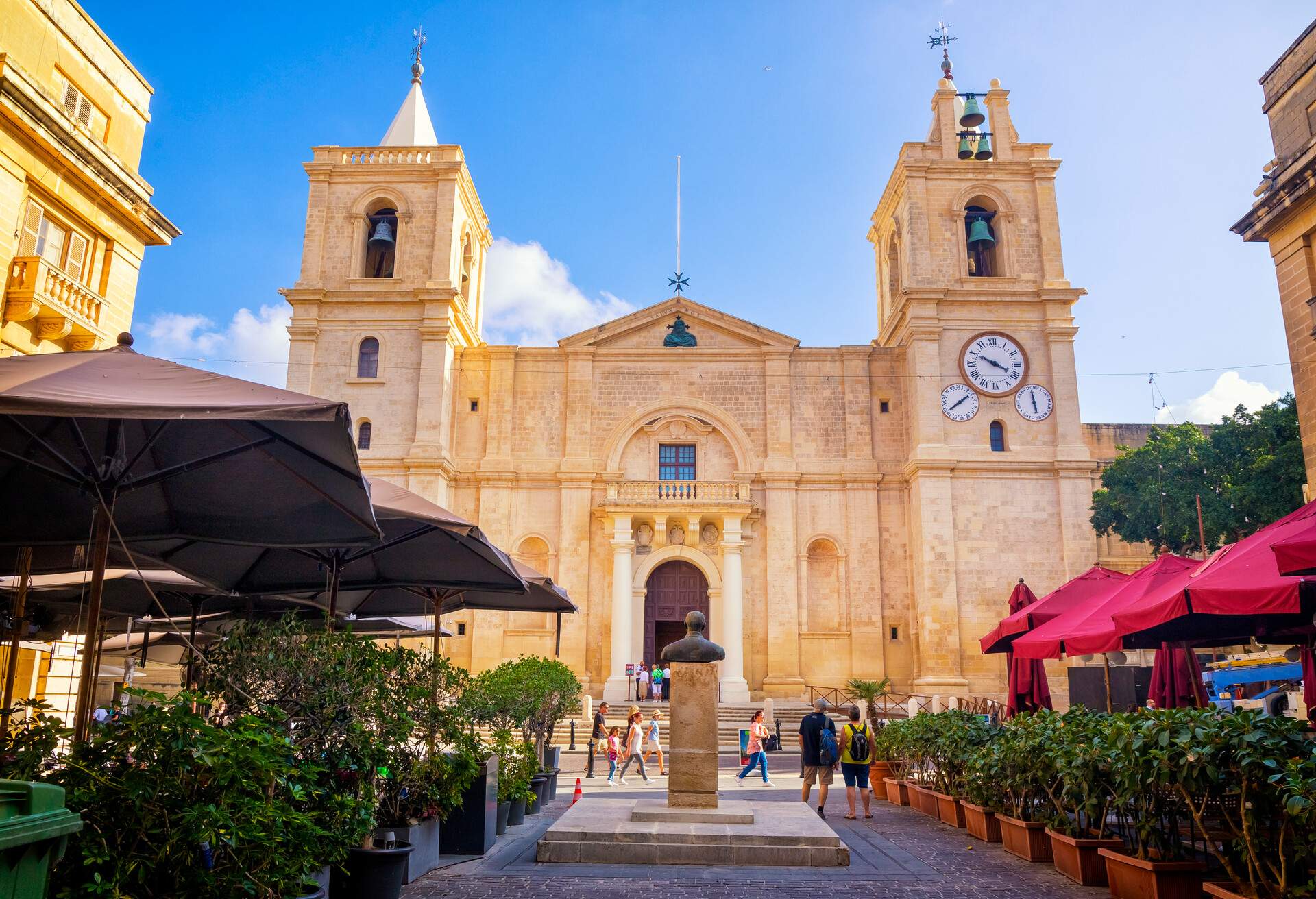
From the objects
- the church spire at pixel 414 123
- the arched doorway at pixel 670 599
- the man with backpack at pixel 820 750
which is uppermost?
the church spire at pixel 414 123

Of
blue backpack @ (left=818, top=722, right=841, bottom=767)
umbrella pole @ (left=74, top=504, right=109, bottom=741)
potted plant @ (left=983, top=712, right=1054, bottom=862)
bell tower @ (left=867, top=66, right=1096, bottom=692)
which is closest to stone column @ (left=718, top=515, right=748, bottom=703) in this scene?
bell tower @ (left=867, top=66, right=1096, bottom=692)

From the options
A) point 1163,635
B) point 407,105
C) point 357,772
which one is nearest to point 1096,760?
point 1163,635

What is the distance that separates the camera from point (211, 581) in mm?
9648

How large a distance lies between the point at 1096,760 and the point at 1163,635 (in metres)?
4.45

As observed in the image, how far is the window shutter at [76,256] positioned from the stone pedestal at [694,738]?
1191 cm

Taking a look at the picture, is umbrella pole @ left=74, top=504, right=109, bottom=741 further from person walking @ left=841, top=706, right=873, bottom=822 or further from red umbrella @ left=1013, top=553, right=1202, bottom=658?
person walking @ left=841, top=706, right=873, bottom=822

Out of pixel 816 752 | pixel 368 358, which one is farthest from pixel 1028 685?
pixel 368 358

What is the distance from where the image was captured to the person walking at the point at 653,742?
19250 millimetres

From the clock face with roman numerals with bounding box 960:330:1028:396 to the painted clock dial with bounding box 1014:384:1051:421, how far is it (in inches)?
10.5

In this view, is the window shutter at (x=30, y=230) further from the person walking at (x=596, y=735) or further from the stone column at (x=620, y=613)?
the stone column at (x=620, y=613)

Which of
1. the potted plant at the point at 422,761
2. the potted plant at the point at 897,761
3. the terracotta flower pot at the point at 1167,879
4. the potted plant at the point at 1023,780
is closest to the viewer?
the terracotta flower pot at the point at 1167,879

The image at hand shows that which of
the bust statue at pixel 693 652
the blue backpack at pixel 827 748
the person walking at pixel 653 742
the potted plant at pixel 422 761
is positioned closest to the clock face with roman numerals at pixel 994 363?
the person walking at pixel 653 742

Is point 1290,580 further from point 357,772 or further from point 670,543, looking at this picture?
point 670,543

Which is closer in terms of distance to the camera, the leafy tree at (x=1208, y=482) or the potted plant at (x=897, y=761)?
the potted plant at (x=897, y=761)
